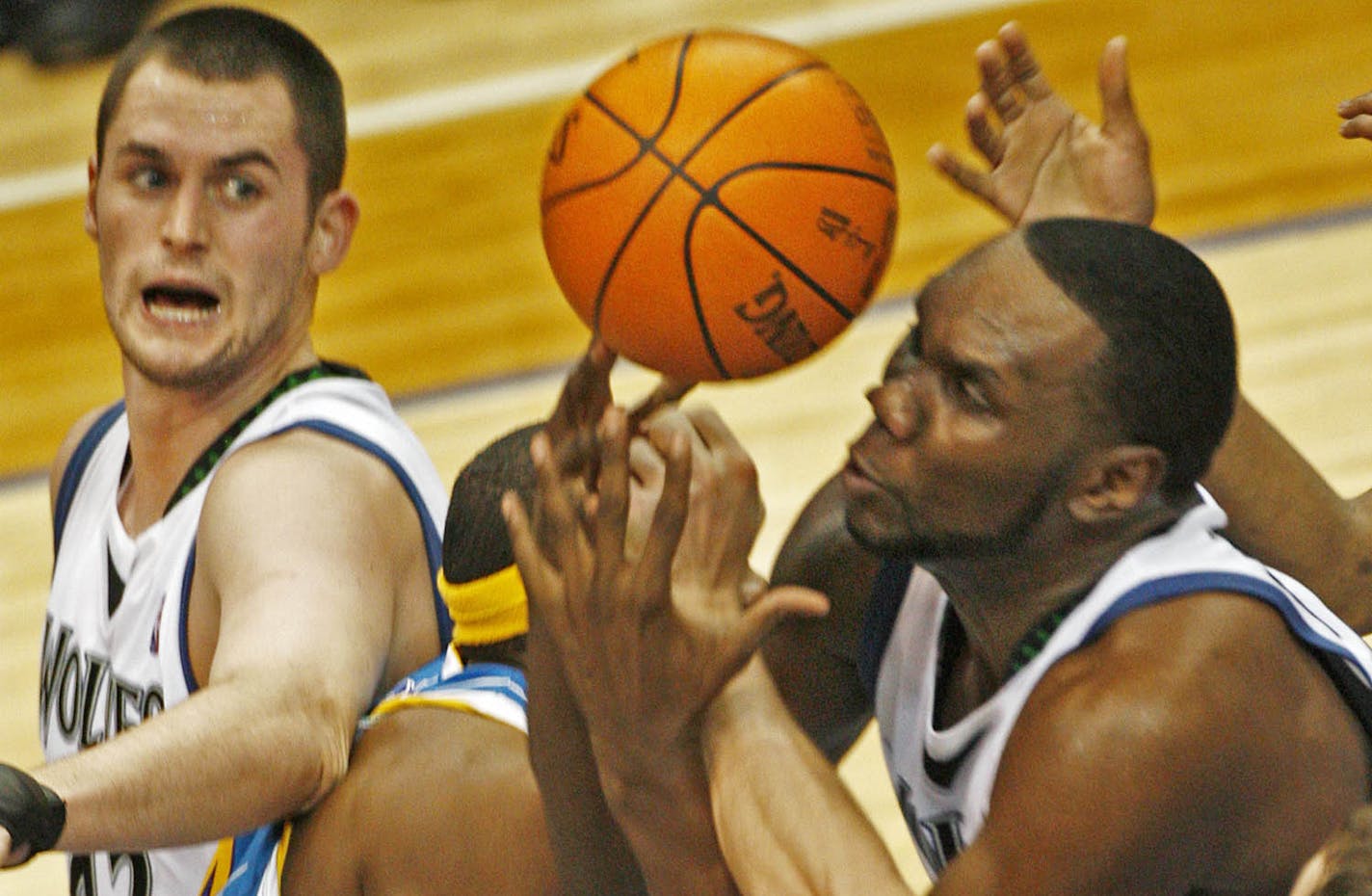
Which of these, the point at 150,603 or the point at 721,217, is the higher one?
the point at 721,217

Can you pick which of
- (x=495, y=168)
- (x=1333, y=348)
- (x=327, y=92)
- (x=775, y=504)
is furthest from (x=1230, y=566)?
(x=495, y=168)

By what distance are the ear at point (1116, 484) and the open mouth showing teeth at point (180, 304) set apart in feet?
5.16

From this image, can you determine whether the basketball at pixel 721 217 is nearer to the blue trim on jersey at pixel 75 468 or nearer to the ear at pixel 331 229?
the ear at pixel 331 229

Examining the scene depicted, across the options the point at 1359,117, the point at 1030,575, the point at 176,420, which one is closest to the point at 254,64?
the point at 176,420

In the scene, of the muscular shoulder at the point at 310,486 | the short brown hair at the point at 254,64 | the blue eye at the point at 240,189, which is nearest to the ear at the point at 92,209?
the short brown hair at the point at 254,64

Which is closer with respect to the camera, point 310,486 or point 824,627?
point 824,627

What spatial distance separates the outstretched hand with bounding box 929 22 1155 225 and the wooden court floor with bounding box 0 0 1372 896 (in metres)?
2.07

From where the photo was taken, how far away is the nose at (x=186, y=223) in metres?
3.12

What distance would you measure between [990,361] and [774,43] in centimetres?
69

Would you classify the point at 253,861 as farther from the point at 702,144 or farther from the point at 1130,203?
the point at 1130,203

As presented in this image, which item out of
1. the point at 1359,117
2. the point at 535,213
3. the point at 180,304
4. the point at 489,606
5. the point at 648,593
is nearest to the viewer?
the point at 648,593

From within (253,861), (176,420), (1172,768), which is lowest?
(253,861)

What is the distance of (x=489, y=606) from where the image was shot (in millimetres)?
2840

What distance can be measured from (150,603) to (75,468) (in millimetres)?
617
